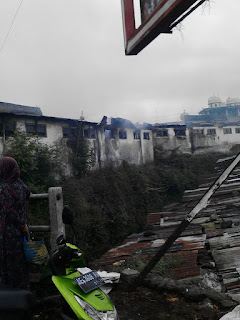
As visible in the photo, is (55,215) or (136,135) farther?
(136,135)

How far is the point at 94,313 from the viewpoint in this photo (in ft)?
7.89

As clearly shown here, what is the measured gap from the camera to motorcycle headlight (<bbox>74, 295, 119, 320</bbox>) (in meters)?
2.39

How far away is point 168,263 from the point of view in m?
5.43

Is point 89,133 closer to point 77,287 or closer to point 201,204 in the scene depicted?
point 201,204

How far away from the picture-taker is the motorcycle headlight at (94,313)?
2.39 meters

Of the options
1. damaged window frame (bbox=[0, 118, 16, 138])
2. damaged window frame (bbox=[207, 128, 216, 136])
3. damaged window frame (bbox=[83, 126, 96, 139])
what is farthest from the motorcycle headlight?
damaged window frame (bbox=[207, 128, 216, 136])

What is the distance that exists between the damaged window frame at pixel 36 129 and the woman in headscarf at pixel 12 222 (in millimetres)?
13588

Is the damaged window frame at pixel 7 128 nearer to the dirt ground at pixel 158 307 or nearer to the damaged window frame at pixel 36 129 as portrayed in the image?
the damaged window frame at pixel 36 129

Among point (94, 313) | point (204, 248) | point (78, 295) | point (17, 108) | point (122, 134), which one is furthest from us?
point (122, 134)

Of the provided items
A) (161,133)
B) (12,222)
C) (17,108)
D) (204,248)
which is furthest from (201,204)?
(161,133)

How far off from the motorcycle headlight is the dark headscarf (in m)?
1.69

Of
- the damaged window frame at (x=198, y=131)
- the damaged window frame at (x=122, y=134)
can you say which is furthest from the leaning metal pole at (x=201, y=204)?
the damaged window frame at (x=198, y=131)

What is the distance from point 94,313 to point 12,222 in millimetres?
1640

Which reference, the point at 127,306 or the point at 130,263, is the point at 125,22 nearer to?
the point at 127,306
